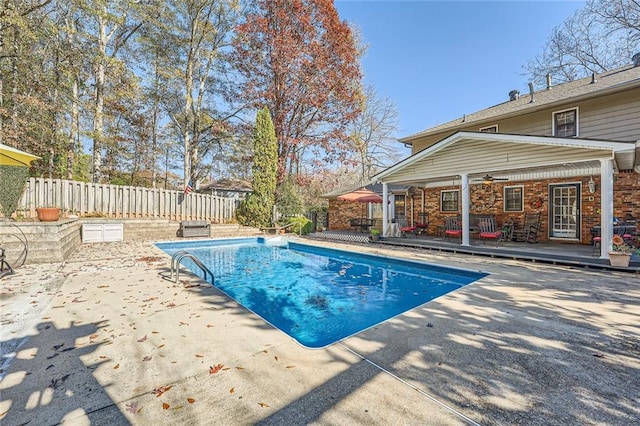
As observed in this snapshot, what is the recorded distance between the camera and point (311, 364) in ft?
8.15

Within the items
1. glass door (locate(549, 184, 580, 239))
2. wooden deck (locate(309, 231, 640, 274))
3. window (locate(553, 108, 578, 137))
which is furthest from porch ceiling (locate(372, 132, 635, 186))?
wooden deck (locate(309, 231, 640, 274))

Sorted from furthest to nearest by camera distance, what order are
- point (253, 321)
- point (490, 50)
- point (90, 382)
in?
point (490, 50)
point (253, 321)
point (90, 382)

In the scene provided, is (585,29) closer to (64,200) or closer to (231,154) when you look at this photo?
(231,154)

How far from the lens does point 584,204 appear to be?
389 inches

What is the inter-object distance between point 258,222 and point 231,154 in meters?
6.89

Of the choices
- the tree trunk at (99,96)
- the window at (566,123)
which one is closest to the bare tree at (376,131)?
the window at (566,123)

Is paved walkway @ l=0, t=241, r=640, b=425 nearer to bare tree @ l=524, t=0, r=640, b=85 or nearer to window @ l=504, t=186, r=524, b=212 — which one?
window @ l=504, t=186, r=524, b=212

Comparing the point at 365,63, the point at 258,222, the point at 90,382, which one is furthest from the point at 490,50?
the point at 90,382

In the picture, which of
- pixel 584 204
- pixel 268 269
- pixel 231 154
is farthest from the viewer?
pixel 231 154

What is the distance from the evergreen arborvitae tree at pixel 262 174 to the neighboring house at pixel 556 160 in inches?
248

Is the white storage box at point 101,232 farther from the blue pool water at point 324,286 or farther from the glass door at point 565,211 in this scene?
the glass door at point 565,211

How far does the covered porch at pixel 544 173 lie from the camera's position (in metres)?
6.82

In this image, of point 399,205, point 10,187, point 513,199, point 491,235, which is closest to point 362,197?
point 399,205

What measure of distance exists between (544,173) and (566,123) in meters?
1.79
